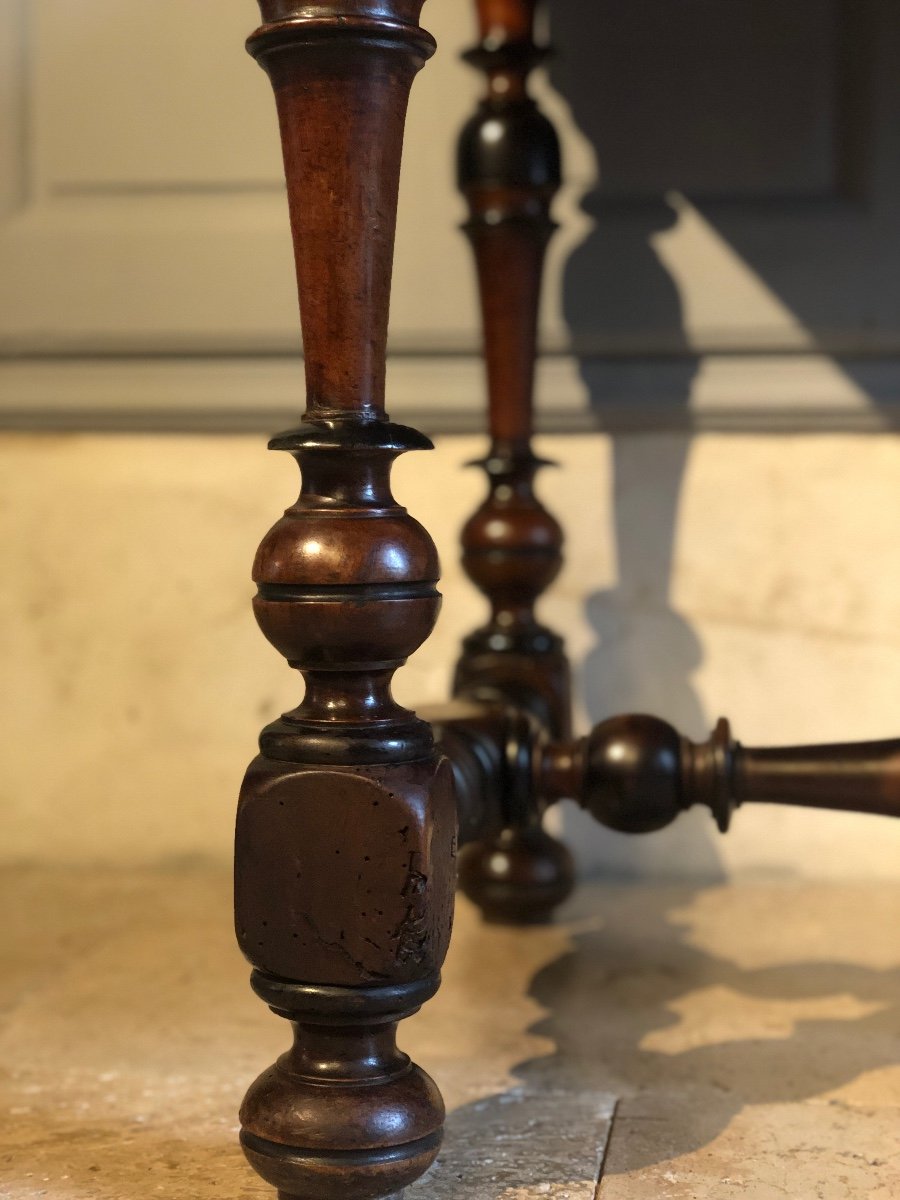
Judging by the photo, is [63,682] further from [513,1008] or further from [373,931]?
[373,931]

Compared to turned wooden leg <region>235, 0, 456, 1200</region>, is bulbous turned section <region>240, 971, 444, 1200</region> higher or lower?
lower

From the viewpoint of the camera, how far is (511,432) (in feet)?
2.96

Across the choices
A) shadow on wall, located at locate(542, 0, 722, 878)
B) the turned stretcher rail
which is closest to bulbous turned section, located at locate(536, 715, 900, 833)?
the turned stretcher rail

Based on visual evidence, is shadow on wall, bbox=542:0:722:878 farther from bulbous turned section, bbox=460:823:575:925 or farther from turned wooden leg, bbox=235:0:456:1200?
turned wooden leg, bbox=235:0:456:1200

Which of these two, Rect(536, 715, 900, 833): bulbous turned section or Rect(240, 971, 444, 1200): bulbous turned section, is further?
Rect(536, 715, 900, 833): bulbous turned section

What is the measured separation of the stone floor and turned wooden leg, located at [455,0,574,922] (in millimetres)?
44

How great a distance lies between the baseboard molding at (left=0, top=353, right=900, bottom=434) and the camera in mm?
979

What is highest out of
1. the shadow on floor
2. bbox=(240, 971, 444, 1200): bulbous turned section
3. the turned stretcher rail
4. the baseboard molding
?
the baseboard molding

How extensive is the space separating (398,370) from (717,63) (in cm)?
31

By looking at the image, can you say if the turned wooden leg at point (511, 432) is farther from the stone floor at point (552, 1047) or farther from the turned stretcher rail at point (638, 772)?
the turned stretcher rail at point (638, 772)

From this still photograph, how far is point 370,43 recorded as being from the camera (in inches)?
18.3


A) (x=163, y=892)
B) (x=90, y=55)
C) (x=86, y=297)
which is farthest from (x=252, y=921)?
(x=90, y=55)

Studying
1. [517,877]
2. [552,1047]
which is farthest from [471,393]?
[552,1047]

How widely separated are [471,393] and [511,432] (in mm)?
125
